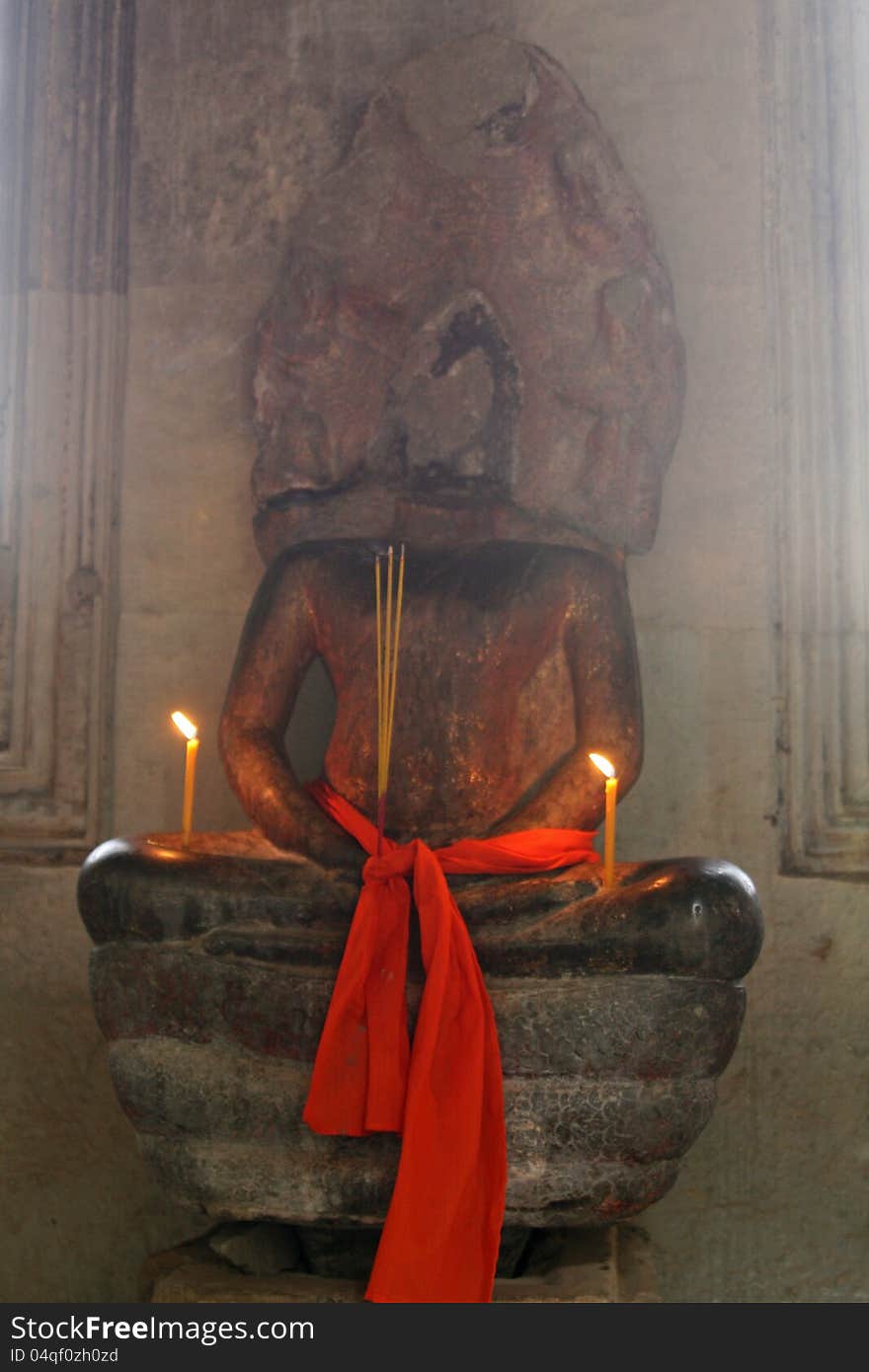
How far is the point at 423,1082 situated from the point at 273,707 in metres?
1.33

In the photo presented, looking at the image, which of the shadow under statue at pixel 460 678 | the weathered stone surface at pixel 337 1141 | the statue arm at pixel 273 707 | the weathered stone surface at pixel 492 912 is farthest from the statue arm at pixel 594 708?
the weathered stone surface at pixel 337 1141

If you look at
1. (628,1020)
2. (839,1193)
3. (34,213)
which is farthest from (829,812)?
(34,213)

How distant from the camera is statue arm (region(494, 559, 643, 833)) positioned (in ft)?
12.2

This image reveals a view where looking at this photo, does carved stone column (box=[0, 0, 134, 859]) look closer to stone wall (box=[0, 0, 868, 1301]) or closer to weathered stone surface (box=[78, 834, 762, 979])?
stone wall (box=[0, 0, 868, 1301])

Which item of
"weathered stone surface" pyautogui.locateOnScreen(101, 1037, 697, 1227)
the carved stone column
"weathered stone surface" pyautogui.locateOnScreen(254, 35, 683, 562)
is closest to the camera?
"weathered stone surface" pyautogui.locateOnScreen(101, 1037, 697, 1227)

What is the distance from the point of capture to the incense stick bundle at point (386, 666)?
11.9 ft

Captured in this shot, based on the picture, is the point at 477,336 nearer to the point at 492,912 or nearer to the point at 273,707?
the point at 273,707

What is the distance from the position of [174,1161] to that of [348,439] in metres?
2.07

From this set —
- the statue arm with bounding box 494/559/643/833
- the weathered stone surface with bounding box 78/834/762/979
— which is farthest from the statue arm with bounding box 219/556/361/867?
the statue arm with bounding box 494/559/643/833

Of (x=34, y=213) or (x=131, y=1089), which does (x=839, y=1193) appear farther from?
(x=34, y=213)

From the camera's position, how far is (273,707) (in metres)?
4.03

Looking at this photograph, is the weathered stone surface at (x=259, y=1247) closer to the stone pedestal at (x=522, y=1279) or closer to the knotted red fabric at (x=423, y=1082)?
the stone pedestal at (x=522, y=1279)

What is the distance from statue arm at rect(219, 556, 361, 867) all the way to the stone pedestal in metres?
0.95

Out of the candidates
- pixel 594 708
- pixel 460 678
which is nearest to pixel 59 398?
pixel 460 678
